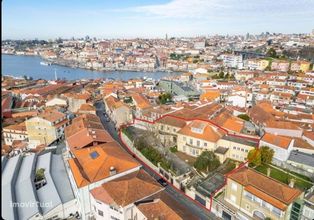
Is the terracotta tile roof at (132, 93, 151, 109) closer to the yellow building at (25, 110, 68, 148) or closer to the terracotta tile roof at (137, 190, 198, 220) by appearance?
the yellow building at (25, 110, 68, 148)

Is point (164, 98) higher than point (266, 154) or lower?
higher

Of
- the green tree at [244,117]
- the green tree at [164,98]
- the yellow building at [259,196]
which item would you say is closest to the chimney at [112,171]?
the yellow building at [259,196]

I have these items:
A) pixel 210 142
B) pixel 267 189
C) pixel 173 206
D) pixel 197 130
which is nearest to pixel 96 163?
pixel 173 206

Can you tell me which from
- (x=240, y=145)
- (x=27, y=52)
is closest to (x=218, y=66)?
(x=240, y=145)

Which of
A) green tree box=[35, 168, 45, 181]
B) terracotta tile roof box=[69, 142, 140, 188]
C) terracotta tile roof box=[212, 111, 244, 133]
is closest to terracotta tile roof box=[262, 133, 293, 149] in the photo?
terracotta tile roof box=[212, 111, 244, 133]

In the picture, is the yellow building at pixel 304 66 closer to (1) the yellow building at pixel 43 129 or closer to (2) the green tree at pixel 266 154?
A: (2) the green tree at pixel 266 154

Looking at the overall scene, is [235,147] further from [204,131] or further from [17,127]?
[17,127]

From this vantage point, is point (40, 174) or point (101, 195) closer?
point (101, 195)
